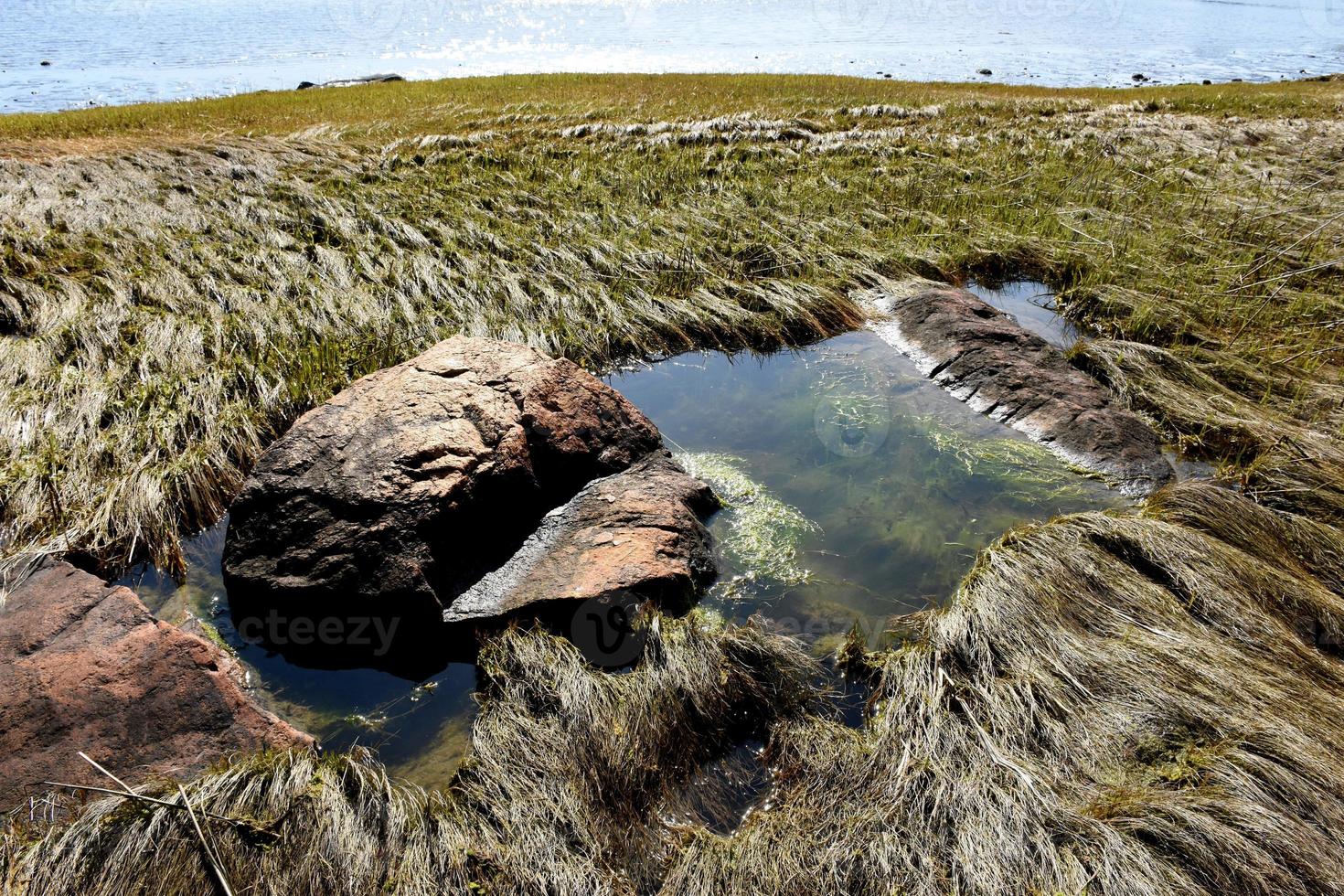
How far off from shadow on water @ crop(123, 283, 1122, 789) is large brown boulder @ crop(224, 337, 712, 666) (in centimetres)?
→ 24

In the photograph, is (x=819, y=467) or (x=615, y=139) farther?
(x=615, y=139)

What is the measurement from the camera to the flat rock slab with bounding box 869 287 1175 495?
519cm

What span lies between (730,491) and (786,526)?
0.51 meters

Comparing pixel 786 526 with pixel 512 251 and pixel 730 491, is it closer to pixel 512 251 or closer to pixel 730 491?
pixel 730 491

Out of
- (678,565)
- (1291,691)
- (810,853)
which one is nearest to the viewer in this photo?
(810,853)

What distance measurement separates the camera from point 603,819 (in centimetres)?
291

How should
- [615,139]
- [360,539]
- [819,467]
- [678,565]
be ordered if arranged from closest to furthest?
[360,539] → [678,565] → [819,467] → [615,139]

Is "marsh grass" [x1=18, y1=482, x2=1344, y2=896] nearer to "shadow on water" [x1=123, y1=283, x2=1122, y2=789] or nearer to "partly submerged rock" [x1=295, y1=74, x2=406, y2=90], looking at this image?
"shadow on water" [x1=123, y1=283, x2=1122, y2=789]

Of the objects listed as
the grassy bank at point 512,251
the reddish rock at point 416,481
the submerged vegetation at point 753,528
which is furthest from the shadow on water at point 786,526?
the grassy bank at point 512,251

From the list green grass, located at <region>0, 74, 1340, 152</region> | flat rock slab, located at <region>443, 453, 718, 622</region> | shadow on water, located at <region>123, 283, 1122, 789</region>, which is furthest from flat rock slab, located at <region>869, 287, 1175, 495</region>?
green grass, located at <region>0, 74, 1340, 152</region>

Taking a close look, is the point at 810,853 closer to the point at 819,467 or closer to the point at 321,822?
the point at 321,822

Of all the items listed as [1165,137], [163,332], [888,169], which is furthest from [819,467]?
[1165,137]

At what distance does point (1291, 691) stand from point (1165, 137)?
46.4ft

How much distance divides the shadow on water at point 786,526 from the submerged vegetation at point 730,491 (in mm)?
207
